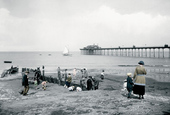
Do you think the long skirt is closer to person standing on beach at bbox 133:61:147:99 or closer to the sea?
person standing on beach at bbox 133:61:147:99

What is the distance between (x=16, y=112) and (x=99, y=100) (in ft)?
13.7

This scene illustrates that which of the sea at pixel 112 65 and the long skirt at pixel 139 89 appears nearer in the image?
the long skirt at pixel 139 89

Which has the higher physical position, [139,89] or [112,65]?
[139,89]

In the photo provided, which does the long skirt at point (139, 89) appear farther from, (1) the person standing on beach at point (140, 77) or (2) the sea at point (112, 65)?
(2) the sea at point (112, 65)

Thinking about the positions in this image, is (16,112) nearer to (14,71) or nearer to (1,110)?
(1,110)

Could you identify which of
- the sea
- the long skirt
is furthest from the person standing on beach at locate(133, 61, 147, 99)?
the sea

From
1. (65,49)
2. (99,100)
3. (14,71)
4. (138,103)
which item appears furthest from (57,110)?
(65,49)

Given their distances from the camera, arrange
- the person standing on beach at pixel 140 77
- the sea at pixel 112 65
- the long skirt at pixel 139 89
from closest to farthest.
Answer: the person standing on beach at pixel 140 77 < the long skirt at pixel 139 89 < the sea at pixel 112 65

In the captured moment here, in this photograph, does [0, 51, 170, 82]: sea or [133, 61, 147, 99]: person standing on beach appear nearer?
[133, 61, 147, 99]: person standing on beach

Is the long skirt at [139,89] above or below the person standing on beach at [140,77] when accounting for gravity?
below

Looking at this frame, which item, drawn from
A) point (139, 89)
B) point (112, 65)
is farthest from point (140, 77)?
point (112, 65)

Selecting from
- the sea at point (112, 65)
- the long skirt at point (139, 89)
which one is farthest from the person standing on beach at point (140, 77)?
the sea at point (112, 65)

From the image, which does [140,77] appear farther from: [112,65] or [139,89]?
[112,65]

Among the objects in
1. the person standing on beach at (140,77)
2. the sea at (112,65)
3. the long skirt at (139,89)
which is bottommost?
the sea at (112,65)
